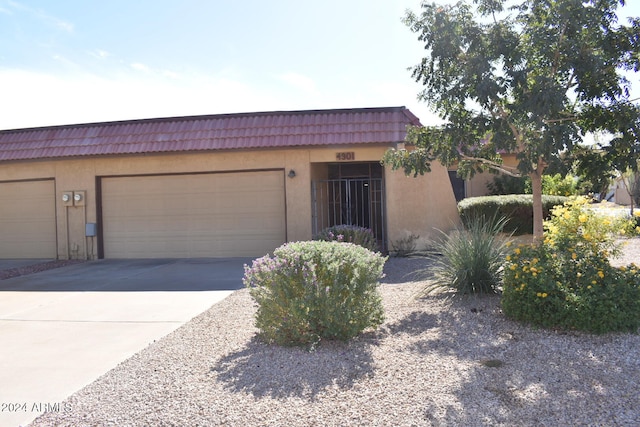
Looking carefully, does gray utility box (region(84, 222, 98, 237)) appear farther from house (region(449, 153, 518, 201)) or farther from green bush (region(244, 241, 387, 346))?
house (region(449, 153, 518, 201))

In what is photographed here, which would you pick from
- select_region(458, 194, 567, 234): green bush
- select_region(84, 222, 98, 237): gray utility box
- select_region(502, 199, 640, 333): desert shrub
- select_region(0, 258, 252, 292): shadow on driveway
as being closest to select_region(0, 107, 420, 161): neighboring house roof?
select_region(84, 222, 98, 237): gray utility box

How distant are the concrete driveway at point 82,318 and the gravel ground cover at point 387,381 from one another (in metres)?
0.38

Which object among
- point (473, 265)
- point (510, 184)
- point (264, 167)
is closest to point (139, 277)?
point (264, 167)

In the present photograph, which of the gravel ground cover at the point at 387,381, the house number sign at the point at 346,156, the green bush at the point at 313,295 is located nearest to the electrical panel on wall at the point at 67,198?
the house number sign at the point at 346,156

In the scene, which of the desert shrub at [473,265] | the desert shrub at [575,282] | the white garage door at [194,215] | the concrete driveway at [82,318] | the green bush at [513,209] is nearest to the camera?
the concrete driveway at [82,318]

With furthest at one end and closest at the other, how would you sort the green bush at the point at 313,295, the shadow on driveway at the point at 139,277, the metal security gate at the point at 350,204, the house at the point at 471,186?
the house at the point at 471,186 → the metal security gate at the point at 350,204 → the shadow on driveway at the point at 139,277 → the green bush at the point at 313,295

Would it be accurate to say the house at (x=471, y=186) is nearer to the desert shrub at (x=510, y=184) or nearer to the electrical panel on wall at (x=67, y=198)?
the desert shrub at (x=510, y=184)

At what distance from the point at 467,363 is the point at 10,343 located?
17.1ft

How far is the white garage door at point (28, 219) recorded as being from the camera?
1510 cm

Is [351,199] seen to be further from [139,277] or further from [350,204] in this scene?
[139,277]

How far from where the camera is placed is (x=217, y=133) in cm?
1363

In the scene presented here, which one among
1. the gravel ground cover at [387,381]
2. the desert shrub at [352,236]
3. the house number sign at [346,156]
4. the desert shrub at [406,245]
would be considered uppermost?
the house number sign at [346,156]

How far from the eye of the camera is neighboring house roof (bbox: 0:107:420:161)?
510 inches

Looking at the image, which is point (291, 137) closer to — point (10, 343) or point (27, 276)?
point (27, 276)
